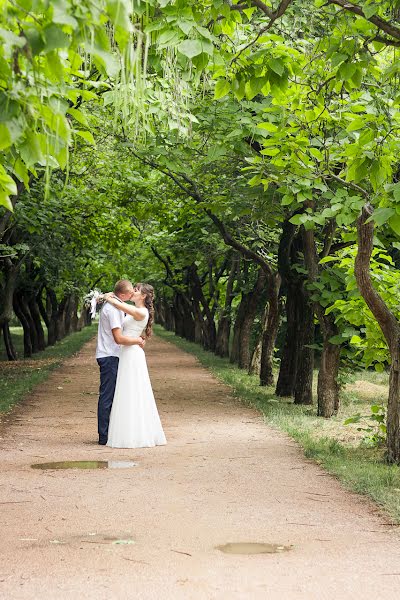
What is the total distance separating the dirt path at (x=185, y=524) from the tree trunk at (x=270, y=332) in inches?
367

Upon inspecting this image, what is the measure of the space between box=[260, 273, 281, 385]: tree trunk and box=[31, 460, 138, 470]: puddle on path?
1235 cm

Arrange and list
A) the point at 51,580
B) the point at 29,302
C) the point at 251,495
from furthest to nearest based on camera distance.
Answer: the point at 29,302 < the point at 251,495 < the point at 51,580

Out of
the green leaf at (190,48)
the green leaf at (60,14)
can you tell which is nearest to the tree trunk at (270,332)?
the green leaf at (190,48)

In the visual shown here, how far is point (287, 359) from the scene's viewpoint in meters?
20.5

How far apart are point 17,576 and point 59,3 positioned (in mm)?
3777

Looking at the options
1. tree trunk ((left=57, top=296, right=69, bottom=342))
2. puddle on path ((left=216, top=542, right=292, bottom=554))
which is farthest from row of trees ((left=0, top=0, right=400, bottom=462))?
tree trunk ((left=57, top=296, right=69, bottom=342))

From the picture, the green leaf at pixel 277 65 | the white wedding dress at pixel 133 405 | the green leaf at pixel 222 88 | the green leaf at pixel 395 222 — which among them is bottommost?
the white wedding dress at pixel 133 405

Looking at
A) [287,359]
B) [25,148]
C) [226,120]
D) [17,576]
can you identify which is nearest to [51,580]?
[17,576]

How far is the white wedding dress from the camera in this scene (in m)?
12.2

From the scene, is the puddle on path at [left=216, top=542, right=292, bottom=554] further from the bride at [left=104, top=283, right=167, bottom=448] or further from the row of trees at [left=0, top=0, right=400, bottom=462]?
the bride at [left=104, top=283, right=167, bottom=448]

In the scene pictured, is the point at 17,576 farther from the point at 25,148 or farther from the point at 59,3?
the point at 59,3

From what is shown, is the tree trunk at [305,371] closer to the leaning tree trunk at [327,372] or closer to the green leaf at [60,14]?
the leaning tree trunk at [327,372]

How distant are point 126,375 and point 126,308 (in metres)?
0.92

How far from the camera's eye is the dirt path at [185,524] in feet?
18.9
